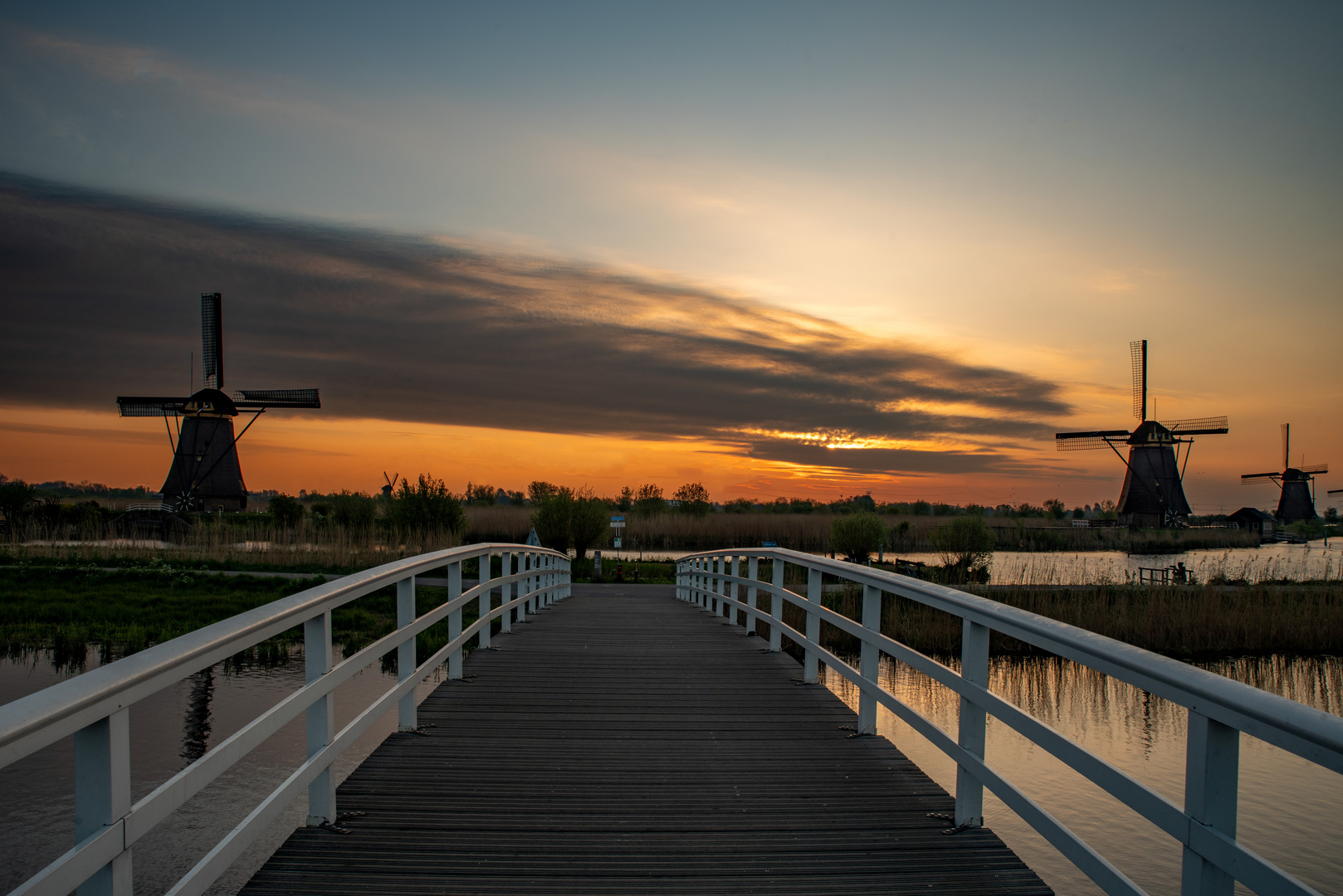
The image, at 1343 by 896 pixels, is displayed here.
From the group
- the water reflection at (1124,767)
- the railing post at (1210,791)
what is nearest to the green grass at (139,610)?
the water reflection at (1124,767)

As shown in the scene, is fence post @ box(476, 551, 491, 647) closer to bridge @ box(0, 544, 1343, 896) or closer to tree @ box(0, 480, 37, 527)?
bridge @ box(0, 544, 1343, 896)

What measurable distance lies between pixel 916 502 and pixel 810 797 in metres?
109

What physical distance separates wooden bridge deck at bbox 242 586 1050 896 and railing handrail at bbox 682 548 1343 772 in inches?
43.2

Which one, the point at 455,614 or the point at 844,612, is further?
the point at 844,612

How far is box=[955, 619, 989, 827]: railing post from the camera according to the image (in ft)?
12.2

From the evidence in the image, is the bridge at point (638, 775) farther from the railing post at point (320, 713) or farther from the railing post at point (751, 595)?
the railing post at point (751, 595)

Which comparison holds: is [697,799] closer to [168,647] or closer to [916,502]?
[168,647]

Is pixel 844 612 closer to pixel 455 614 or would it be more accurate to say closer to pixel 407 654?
pixel 455 614

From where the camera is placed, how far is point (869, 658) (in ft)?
17.0

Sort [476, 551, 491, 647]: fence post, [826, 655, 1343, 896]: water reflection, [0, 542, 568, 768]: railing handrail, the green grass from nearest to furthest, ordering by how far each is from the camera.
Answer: [0, 542, 568, 768]: railing handrail, [826, 655, 1343, 896]: water reflection, [476, 551, 491, 647]: fence post, the green grass

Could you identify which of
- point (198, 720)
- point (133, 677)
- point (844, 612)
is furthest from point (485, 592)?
point (844, 612)

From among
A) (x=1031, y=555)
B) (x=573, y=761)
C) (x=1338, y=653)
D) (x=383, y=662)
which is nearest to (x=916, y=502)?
(x=1031, y=555)

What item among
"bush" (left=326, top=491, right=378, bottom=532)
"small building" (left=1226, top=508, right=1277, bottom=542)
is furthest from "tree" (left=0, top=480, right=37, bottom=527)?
"small building" (left=1226, top=508, right=1277, bottom=542)

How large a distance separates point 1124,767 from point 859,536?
A: 79.7 ft
